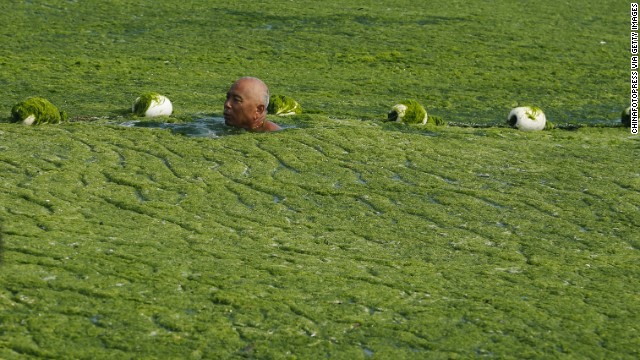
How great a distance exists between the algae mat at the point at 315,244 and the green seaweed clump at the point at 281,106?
2.09ft

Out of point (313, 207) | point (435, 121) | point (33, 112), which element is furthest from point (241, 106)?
point (435, 121)

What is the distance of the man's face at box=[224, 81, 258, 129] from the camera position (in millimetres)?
9711

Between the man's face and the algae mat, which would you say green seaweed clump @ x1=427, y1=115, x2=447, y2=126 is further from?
the man's face

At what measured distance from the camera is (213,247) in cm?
666

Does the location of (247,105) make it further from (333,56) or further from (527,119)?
(333,56)

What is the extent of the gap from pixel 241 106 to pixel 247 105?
0.07m

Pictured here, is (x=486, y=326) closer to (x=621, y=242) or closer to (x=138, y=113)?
(x=621, y=242)

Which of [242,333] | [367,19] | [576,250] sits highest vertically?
[367,19]

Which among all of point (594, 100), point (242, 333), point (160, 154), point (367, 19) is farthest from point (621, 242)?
point (367, 19)

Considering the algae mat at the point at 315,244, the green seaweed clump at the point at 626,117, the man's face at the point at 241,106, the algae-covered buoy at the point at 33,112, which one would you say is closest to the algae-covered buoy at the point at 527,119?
the algae mat at the point at 315,244

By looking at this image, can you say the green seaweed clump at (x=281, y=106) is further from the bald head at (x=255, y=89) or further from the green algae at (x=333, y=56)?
the bald head at (x=255, y=89)

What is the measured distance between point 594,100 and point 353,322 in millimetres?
8645

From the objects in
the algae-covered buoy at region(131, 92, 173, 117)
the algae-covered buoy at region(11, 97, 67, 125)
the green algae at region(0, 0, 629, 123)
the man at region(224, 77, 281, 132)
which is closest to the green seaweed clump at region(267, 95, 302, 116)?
the green algae at region(0, 0, 629, 123)

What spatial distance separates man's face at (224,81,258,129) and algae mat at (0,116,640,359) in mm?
264
